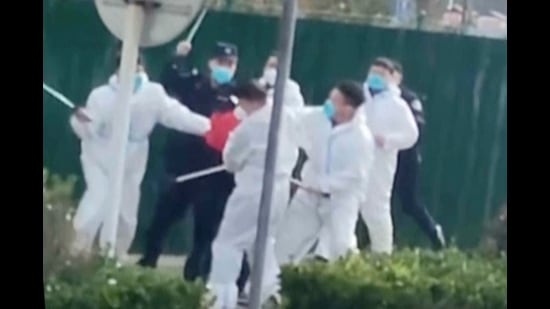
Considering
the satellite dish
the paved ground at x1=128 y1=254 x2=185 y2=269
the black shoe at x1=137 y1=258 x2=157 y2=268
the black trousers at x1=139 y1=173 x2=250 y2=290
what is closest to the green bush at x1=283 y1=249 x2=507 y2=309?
the black trousers at x1=139 y1=173 x2=250 y2=290

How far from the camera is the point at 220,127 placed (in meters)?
9.37

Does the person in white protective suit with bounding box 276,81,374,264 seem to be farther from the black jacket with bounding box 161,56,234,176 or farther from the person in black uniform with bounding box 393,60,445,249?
the black jacket with bounding box 161,56,234,176

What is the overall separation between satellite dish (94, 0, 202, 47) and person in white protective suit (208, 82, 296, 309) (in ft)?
1.30

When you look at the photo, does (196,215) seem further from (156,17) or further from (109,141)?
(156,17)

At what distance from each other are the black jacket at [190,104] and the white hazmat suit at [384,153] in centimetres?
63

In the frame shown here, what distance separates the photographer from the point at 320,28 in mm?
9344

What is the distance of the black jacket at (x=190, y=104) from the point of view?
9.30 metres

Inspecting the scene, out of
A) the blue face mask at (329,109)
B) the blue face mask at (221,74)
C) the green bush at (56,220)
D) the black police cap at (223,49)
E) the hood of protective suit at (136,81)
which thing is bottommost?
the green bush at (56,220)

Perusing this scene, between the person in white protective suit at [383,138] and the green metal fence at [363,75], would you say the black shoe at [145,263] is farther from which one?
the person in white protective suit at [383,138]

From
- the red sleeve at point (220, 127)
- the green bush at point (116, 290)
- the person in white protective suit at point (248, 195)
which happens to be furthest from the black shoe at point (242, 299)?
the red sleeve at point (220, 127)

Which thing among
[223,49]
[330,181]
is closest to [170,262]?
[330,181]

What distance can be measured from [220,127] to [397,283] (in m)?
0.97
